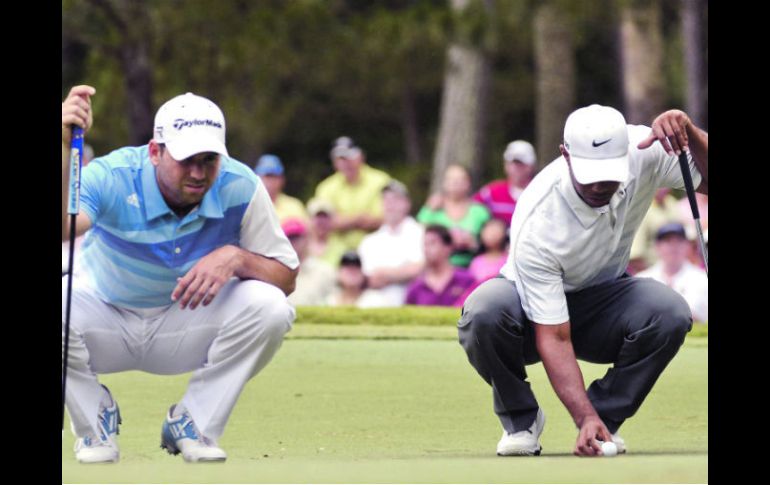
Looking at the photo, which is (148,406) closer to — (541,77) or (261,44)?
(261,44)

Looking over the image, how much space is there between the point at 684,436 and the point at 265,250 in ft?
5.73

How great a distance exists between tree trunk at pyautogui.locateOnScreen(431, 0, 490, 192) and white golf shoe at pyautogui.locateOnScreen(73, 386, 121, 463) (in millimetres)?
14976

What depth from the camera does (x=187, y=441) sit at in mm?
5848

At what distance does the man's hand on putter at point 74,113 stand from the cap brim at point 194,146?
0.52 m

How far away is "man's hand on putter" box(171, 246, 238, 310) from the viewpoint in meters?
5.83

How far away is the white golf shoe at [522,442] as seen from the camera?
5.89 meters

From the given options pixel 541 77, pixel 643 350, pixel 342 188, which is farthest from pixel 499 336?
pixel 541 77

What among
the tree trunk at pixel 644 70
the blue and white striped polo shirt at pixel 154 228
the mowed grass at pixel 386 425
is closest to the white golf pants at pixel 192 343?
the blue and white striped polo shirt at pixel 154 228

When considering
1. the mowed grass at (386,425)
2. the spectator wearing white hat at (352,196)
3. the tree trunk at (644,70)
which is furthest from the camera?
the tree trunk at (644,70)

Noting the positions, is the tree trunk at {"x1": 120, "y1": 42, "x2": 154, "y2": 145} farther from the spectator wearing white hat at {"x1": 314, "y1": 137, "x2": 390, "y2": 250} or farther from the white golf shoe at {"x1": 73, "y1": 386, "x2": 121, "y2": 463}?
the white golf shoe at {"x1": 73, "y1": 386, "x2": 121, "y2": 463}

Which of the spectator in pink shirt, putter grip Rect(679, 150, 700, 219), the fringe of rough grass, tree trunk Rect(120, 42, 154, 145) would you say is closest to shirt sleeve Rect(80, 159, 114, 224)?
putter grip Rect(679, 150, 700, 219)

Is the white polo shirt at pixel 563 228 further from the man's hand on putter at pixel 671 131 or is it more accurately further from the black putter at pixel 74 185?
the black putter at pixel 74 185

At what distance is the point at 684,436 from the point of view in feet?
20.7
